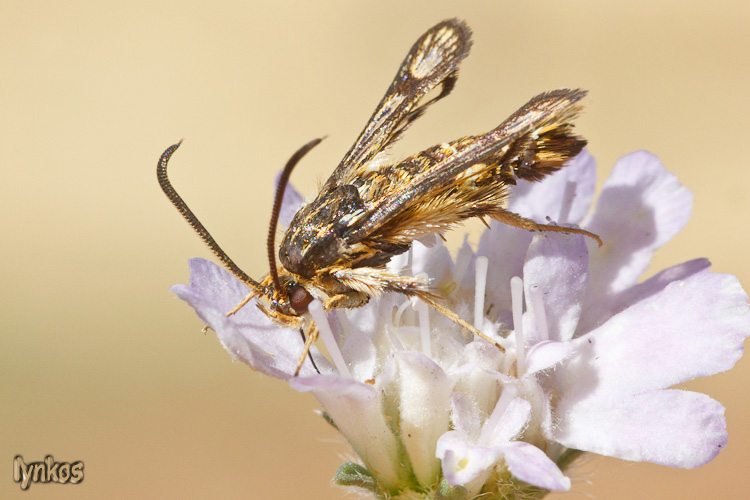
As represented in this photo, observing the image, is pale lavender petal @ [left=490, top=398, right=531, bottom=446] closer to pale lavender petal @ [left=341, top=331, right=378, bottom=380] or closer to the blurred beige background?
pale lavender petal @ [left=341, top=331, right=378, bottom=380]

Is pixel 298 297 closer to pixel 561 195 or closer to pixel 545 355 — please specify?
pixel 545 355

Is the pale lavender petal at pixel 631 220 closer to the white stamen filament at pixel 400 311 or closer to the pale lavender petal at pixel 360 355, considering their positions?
the white stamen filament at pixel 400 311

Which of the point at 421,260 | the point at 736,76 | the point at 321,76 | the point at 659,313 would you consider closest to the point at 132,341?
the point at 321,76

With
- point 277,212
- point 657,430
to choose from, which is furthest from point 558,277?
point 277,212

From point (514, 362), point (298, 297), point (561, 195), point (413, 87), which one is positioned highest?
point (413, 87)

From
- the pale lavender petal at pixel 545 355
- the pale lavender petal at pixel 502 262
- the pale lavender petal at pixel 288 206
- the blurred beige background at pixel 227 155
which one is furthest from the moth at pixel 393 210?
the blurred beige background at pixel 227 155

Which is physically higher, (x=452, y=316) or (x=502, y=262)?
(x=502, y=262)

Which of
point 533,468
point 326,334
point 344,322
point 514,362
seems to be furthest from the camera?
point 344,322

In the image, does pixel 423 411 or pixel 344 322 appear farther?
pixel 344 322
